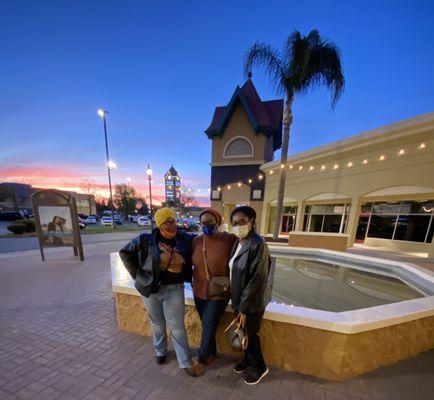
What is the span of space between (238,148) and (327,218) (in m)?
8.91

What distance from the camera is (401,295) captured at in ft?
12.8

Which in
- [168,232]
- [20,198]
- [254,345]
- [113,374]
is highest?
[168,232]

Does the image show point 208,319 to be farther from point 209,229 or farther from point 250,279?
point 209,229

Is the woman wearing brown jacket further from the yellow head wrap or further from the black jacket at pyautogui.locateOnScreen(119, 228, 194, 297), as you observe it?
the yellow head wrap

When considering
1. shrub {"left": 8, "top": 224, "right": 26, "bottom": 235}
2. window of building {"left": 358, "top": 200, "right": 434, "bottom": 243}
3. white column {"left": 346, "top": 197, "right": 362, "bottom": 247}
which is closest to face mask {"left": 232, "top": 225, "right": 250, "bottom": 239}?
white column {"left": 346, "top": 197, "right": 362, "bottom": 247}

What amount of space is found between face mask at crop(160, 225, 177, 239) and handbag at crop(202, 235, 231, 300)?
446 mm

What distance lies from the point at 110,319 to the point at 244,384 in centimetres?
232

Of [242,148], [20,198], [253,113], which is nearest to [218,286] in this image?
[242,148]

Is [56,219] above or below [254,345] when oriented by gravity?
above

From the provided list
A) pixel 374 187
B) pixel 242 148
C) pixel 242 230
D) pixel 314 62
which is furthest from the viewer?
pixel 242 148

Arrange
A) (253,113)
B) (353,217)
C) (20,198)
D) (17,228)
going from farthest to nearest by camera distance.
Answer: (20,198)
(253,113)
(17,228)
(353,217)

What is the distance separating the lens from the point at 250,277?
181 cm

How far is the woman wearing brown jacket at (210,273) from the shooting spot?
201 cm

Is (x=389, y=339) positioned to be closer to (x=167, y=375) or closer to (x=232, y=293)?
(x=232, y=293)
